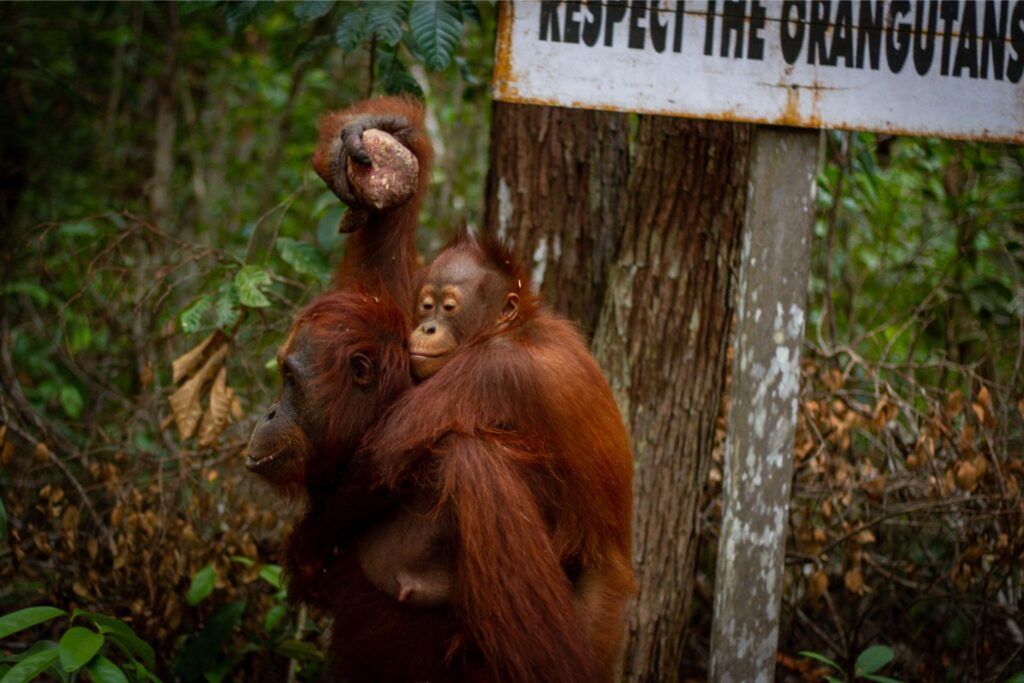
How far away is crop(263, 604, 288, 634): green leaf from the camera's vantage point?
3.30m

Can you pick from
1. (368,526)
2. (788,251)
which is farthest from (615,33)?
(368,526)

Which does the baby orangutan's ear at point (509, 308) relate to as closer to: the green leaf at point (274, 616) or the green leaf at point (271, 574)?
the green leaf at point (271, 574)

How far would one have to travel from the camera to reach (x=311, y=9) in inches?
119

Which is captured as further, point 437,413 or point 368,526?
point 368,526

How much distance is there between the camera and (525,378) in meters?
2.26

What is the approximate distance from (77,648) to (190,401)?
0.97 meters

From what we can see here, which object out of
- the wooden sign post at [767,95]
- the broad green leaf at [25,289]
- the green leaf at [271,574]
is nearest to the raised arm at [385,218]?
the wooden sign post at [767,95]

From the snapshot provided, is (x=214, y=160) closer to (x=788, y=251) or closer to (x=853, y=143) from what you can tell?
(x=853, y=143)

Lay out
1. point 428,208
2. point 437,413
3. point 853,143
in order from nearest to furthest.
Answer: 1. point 437,413
2. point 853,143
3. point 428,208

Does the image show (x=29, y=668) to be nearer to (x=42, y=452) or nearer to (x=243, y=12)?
(x=42, y=452)

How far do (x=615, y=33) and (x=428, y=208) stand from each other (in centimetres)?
390

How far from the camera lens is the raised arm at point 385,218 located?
9.08ft

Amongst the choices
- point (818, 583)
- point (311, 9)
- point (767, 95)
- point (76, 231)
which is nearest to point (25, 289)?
point (76, 231)

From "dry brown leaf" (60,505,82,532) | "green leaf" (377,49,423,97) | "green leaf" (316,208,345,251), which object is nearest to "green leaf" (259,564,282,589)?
"dry brown leaf" (60,505,82,532)
